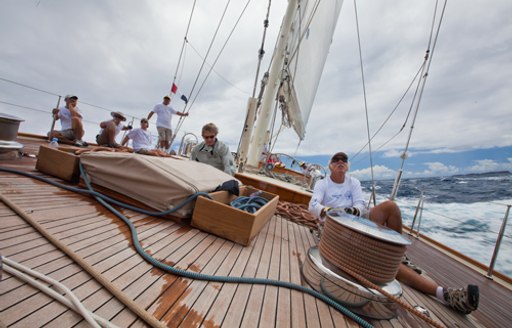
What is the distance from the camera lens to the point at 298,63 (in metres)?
5.90

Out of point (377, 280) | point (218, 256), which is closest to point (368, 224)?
point (377, 280)

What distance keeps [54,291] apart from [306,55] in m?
7.08

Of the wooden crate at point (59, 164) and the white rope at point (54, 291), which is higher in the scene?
the wooden crate at point (59, 164)

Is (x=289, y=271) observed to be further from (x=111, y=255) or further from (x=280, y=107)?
(x=280, y=107)

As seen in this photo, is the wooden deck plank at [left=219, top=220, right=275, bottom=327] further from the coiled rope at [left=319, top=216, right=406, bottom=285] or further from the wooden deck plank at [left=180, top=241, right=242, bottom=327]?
the coiled rope at [left=319, top=216, right=406, bottom=285]

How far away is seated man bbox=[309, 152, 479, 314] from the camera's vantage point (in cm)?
134

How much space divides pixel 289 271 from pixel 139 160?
4.09ft

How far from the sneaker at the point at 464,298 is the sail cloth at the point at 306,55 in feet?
16.3

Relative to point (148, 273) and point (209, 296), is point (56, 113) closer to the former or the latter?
point (148, 273)

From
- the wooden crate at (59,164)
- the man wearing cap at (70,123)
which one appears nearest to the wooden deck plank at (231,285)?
the wooden crate at (59,164)

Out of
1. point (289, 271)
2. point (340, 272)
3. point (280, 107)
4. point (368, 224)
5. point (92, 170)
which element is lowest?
point (289, 271)

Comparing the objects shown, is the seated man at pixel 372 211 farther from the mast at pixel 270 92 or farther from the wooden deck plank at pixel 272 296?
the mast at pixel 270 92

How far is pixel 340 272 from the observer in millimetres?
1136

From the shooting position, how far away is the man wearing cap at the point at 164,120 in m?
4.68
